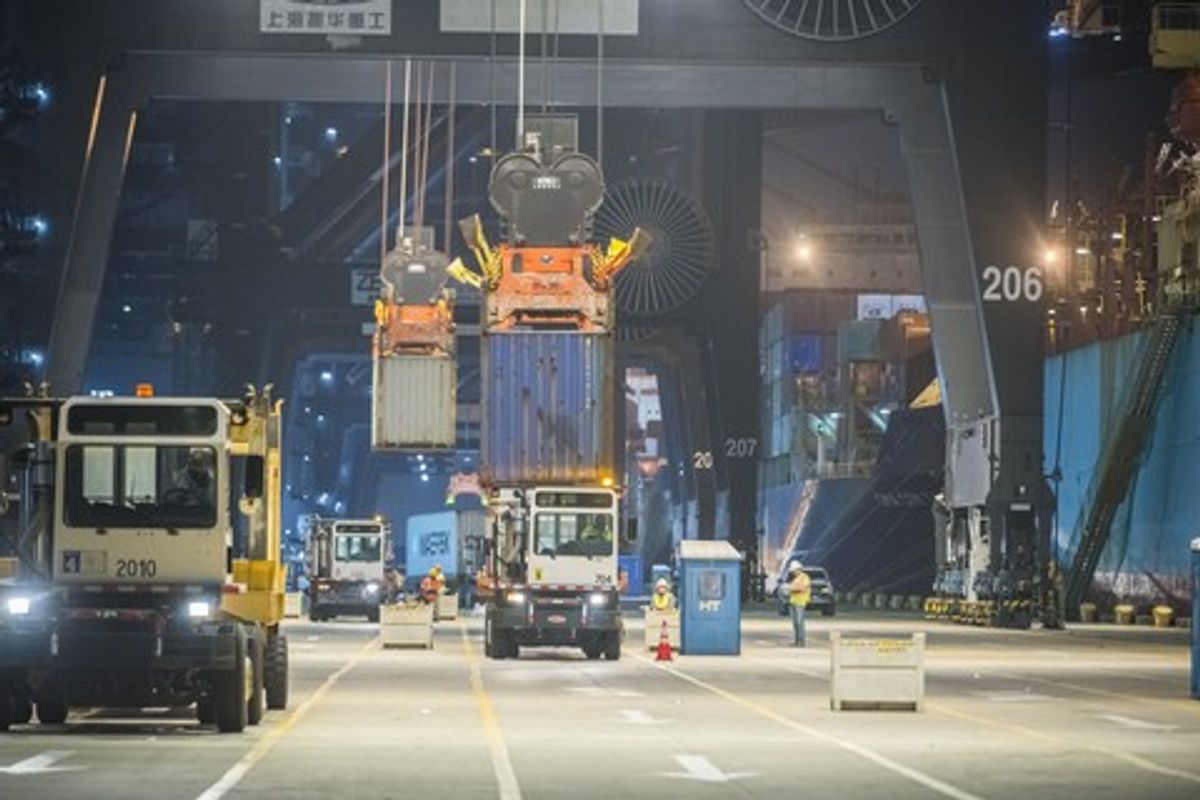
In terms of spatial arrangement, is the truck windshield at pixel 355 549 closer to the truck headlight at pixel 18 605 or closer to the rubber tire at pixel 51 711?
the rubber tire at pixel 51 711

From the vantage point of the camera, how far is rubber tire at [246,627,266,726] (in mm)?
28625

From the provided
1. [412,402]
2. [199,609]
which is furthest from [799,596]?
[199,609]

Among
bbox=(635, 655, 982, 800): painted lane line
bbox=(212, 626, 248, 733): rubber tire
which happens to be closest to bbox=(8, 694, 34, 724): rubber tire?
bbox=(212, 626, 248, 733): rubber tire

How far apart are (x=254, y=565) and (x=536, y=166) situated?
36020 mm

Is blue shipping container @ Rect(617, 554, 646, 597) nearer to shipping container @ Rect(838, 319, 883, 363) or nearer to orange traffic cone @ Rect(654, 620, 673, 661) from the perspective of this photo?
shipping container @ Rect(838, 319, 883, 363)

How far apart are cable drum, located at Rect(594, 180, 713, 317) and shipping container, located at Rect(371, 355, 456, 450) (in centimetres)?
1358

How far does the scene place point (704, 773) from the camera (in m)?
22.8

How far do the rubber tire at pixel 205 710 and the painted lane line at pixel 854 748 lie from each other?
5.79m

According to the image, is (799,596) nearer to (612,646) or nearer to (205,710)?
(612,646)

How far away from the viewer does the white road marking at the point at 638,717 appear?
30156 mm

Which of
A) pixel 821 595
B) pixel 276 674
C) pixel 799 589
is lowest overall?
pixel 276 674

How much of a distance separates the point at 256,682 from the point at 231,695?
1501mm

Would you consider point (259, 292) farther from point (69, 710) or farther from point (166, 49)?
point (69, 710)

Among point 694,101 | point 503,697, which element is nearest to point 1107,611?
point 694,101
